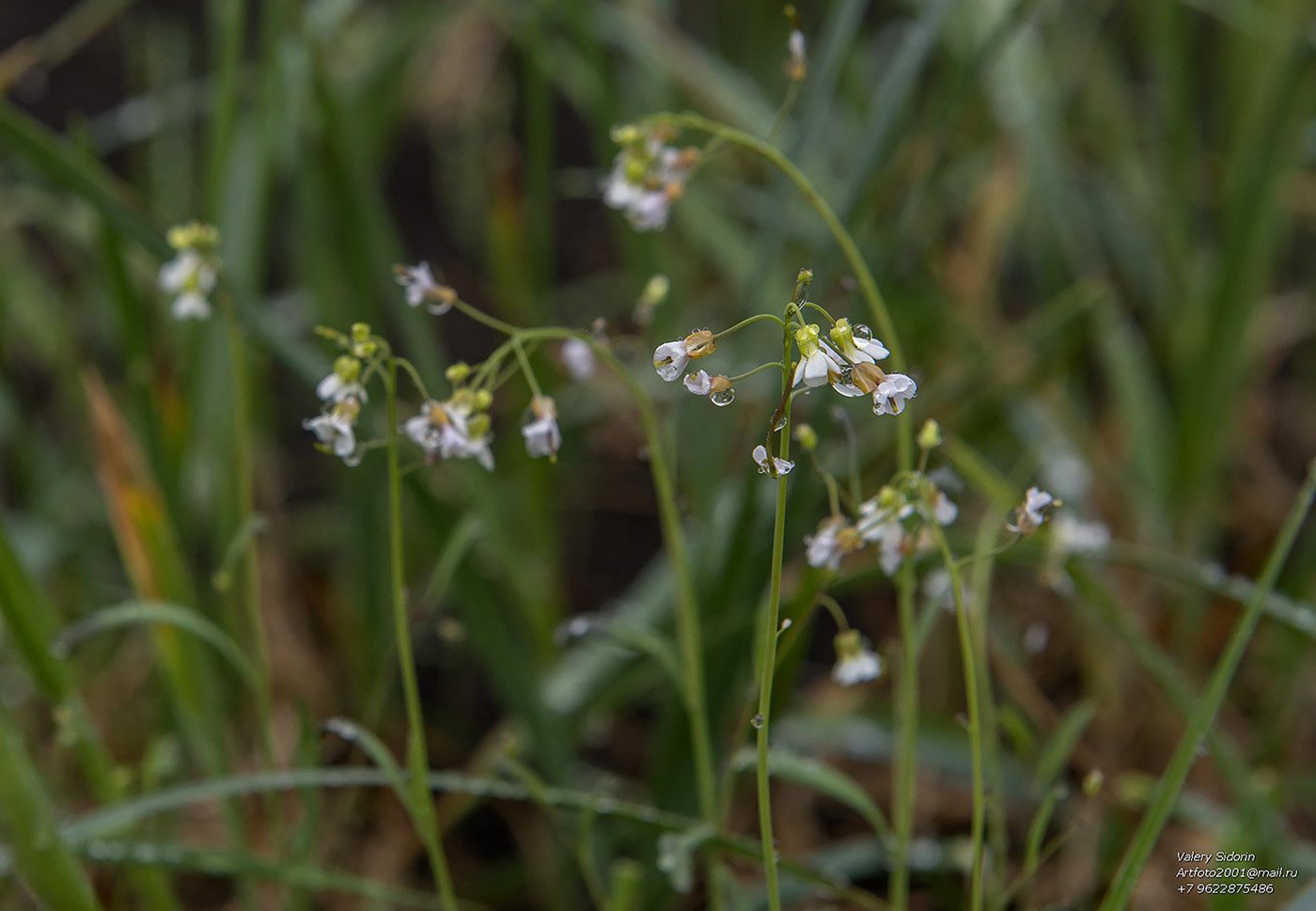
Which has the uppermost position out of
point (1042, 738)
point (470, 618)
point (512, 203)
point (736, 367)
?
point (512, 203)

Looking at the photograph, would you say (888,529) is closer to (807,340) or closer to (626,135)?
(807,340)

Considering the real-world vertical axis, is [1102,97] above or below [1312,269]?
above

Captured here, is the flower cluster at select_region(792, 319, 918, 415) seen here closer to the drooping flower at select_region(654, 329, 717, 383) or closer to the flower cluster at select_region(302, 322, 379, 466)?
the drooping flower at select_region(654, 329, 717, 383)

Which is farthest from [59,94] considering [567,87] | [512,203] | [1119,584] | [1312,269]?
[1312,269]

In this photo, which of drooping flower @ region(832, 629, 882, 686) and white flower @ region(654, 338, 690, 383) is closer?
white flower @ region(654, 338, 690, 383)

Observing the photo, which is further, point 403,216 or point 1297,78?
point 403,216

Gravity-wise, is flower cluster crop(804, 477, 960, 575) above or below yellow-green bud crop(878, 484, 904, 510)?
below

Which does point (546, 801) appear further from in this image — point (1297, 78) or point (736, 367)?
point (1297, 78)

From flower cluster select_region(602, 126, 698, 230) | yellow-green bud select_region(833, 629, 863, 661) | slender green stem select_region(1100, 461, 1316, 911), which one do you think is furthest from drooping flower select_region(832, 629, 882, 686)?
flower cluster select_region(602, 126, 698, 230)
